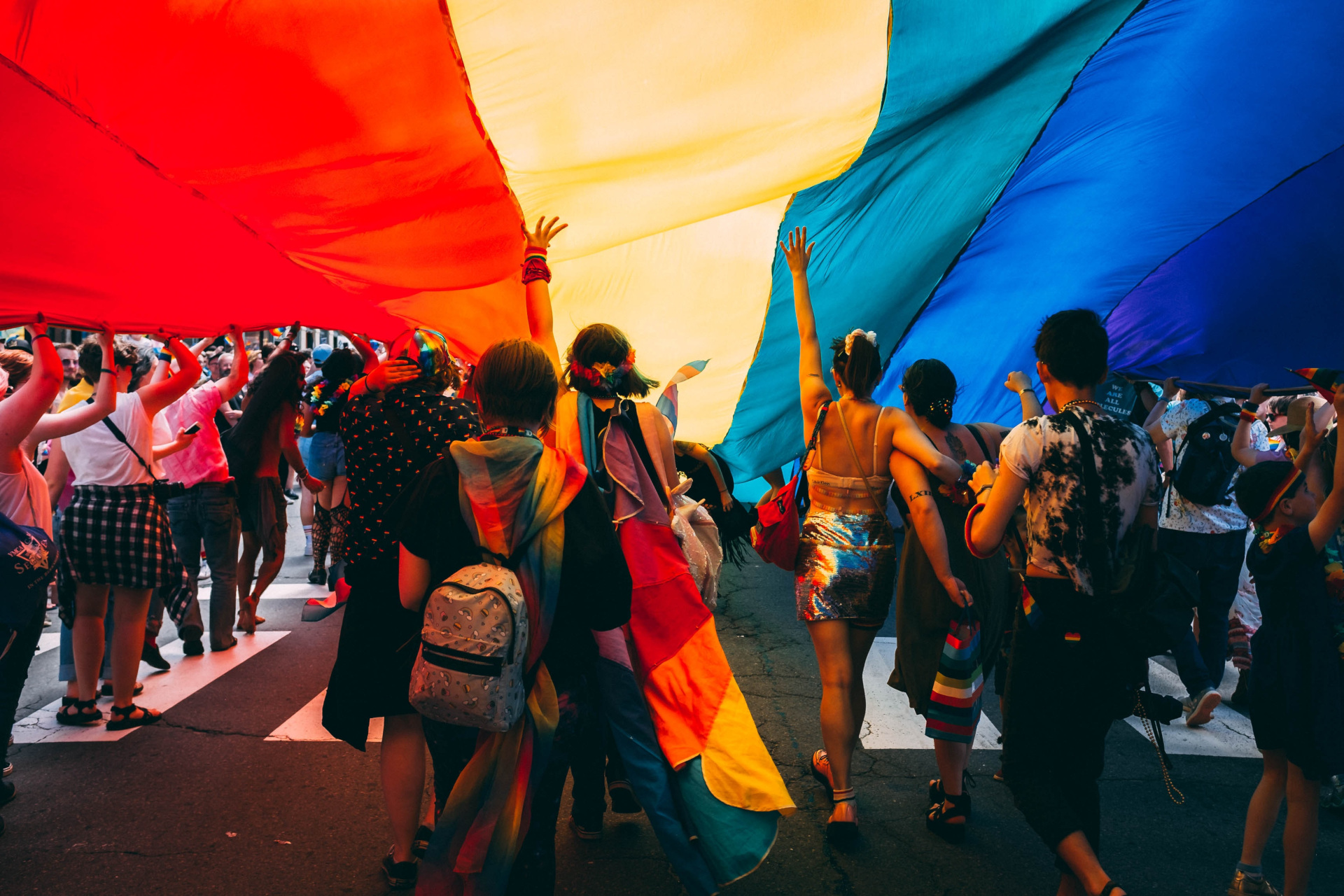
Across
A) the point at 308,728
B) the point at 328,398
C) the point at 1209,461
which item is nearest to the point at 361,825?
the point at 308,728

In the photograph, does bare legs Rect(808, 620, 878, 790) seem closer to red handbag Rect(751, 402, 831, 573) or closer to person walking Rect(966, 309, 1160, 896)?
red handbag Rect(751, 402, 831, 573)

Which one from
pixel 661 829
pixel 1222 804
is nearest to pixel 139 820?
pixel 661 829

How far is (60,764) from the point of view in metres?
3.93

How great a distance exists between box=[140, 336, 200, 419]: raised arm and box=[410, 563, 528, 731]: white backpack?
8.28ft

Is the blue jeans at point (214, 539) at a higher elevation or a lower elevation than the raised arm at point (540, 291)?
lower

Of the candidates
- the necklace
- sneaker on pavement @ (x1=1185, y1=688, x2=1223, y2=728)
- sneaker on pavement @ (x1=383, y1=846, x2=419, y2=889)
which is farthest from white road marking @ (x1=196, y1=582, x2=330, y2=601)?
sneaker on pavement @ (x1=1185, y1=688, x2=1223, y2=728)

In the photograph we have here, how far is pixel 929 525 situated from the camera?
3270 millimetres

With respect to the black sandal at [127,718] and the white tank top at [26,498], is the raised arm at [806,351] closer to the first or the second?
the white tank top at [26,498]

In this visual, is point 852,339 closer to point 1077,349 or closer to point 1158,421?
point 1077,349

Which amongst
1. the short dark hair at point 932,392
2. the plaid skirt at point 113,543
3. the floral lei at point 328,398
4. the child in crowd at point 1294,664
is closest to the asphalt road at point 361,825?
the child in crowd at point 1294,664

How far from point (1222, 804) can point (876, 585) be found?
2034 mm

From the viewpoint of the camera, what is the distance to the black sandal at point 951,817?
11.0 ft

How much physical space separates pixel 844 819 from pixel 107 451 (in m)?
4.13

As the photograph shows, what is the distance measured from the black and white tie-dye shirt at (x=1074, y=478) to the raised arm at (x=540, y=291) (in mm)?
1583
